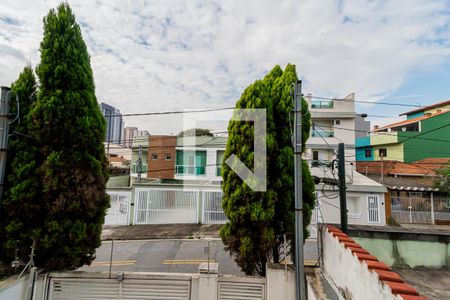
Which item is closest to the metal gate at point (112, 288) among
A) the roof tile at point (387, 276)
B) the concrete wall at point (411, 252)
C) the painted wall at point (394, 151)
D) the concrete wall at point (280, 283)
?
the concrete wall at point (280, 283)

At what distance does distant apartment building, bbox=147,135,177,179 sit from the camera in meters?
19.3

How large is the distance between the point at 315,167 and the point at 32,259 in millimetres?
17132

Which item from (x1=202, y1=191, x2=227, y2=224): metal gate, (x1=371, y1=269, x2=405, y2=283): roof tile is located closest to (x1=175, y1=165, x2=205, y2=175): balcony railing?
(x1=202, y1=191, x2=227, y2=224): metal gate

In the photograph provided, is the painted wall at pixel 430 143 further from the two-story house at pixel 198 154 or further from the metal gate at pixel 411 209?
the two-story house at pixel 198 154

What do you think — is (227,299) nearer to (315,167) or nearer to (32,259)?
(32,259)

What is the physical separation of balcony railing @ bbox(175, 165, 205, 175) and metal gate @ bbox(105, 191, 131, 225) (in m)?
5.26

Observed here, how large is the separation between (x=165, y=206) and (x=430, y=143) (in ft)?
81.9

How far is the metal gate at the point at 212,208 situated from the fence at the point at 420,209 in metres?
11.3

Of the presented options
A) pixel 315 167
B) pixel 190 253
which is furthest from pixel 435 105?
pixel 190 253

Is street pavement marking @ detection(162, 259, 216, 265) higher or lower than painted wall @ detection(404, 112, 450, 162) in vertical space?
Result: lower

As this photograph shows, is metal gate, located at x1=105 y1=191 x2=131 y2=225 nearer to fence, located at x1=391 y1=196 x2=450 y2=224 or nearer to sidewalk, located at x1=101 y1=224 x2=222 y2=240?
sidewalk, located at x1=101 y1=224 x2=222 y2=240

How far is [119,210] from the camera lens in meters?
12.8

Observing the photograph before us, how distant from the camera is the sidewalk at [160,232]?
1063cm

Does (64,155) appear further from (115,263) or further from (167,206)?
(167,206)
